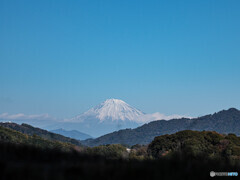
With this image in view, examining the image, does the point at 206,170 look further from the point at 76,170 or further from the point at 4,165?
the point at 4,165

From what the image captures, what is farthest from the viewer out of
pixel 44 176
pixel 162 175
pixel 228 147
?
pixel 228 147

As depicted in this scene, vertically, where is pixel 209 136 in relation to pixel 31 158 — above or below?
above

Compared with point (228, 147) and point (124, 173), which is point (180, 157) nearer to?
point (124, 173)

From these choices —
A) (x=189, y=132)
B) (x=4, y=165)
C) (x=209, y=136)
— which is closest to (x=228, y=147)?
(x=209, y=136)

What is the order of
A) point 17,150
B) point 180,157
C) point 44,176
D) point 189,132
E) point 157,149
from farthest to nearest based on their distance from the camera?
point 189,132 → point 157,149 → point 180,157 → point 17,150 → point 44,176

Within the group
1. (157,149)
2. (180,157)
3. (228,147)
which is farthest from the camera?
(157,149)

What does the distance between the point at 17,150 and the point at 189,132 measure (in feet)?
314

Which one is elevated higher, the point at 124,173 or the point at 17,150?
the point at 17,150

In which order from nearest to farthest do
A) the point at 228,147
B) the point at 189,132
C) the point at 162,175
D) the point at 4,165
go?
the point at 4,165 < the point at 162,175 < the point at 228,147 < the point at 189,132

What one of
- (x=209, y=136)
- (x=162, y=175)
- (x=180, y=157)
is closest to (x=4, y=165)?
(x=162, y=175)

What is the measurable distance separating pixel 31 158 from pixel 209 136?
92.3m

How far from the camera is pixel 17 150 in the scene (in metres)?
9.61

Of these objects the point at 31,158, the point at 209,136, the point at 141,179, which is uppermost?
the point at 209,136

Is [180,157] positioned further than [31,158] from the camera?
Yes
